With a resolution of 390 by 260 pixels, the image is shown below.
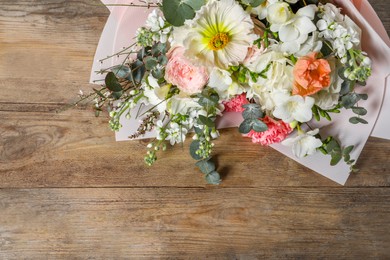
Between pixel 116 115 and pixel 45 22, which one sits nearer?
pixel 116 115

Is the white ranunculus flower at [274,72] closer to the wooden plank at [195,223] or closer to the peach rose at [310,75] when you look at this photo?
the peach rose at [310,75]

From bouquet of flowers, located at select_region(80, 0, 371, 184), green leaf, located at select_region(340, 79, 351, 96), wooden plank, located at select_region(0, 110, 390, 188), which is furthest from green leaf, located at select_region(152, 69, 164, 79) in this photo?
green leaf, located at select_region(340, 79, 351, 96)

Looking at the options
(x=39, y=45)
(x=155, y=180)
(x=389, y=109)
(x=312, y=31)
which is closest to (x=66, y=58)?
(x=39, y=45)

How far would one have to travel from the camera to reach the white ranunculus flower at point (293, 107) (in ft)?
2.78

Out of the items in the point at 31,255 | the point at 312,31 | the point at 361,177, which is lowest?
the point at 31,255

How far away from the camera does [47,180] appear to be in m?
1.08

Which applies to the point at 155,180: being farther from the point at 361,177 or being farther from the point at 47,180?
the point at 361,177

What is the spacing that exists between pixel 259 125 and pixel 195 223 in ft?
0.87

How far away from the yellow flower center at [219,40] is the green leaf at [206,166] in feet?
1.02

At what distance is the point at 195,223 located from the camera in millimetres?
1084

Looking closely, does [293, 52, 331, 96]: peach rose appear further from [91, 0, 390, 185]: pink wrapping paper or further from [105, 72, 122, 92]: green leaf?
[105, 72, 122, 92]: green leaf

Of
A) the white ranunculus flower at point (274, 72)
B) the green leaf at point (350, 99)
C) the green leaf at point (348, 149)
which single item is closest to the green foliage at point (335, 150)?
the green leaf at point (348, 149)

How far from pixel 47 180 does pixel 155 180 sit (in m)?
0.23

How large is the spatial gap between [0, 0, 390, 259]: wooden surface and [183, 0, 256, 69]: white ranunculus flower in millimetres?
297
